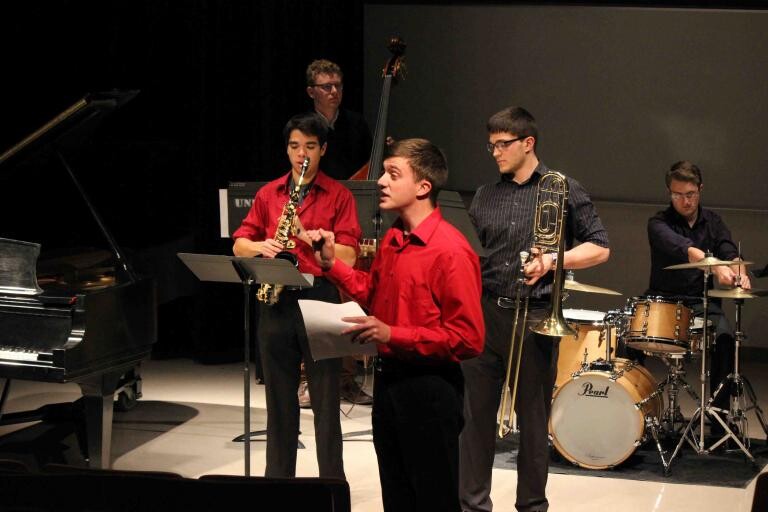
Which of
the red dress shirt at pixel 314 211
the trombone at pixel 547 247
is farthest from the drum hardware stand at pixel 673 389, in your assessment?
the red dress shirt at pixel 314 211

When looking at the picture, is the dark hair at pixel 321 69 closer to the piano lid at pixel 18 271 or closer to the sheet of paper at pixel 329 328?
the piano lid at pixel 18 271

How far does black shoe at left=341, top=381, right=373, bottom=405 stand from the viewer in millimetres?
7172

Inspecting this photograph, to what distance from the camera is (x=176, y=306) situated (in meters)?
8.74

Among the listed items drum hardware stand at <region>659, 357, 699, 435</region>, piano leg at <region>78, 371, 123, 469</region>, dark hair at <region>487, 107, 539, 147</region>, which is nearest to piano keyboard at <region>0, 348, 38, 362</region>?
piano leg at <region>78, 371, 123, 469</region>

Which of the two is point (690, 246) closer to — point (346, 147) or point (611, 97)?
point (346, 147)

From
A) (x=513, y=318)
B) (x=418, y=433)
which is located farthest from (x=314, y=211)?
(x=418, y=433)

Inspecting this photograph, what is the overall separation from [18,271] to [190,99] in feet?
10.9

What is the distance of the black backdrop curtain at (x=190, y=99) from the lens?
7.87 m

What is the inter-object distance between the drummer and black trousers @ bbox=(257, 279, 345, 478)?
8.04 feet

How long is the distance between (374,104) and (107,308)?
14.5 ft

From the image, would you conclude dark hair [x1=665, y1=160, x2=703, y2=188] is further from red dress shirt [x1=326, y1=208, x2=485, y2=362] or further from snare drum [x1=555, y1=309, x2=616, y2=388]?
red dress shirt [x1=326, y1=208, x2=485, y2=362]

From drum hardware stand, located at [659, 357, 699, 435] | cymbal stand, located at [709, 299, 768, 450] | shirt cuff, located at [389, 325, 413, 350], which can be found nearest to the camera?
shirt cuff, located at [389, 325, 413, 350]

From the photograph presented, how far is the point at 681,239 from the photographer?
20.9 ft

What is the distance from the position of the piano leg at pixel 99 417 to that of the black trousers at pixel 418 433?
209 centimetres
